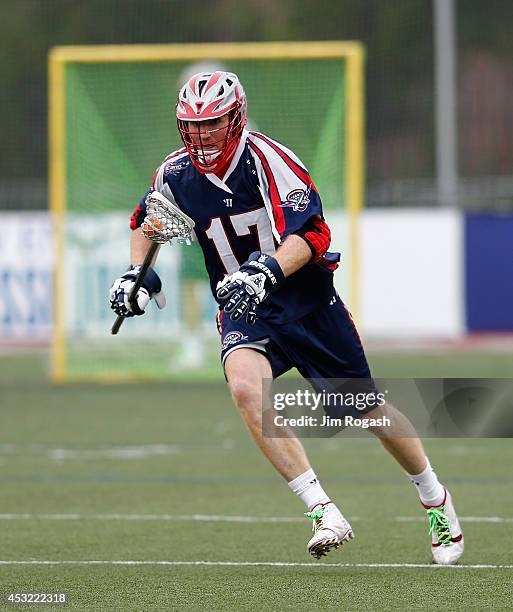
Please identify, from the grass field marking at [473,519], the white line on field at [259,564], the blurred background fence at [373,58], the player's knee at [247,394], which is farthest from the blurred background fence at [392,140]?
the player's knee at [247,394]

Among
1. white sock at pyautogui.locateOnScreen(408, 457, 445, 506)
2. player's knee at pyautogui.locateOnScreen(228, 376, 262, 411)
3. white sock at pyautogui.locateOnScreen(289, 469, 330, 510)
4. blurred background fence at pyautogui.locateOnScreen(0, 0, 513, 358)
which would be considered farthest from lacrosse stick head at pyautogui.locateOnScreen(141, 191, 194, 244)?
blurred background fence at pyautogui.locateOnScreen(0, 0, 513, 358)

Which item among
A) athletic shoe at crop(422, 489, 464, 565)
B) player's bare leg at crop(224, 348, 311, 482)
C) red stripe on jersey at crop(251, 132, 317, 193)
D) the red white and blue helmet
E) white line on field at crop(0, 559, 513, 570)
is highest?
the red white and blue helmet

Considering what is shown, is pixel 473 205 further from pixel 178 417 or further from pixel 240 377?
Result: pixel 240 377

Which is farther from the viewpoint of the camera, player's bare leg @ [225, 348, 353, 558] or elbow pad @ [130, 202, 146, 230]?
elbow pad @ [130, 202, 146, 230]

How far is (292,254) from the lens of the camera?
5.42 meters

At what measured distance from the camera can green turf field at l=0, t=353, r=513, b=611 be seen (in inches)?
203

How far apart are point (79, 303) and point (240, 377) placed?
29.6 feet

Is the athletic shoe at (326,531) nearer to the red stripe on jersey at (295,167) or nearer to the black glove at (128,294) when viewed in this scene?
the black glove at (128,294)

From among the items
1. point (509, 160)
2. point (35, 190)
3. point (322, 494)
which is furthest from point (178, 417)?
point (509, 160)

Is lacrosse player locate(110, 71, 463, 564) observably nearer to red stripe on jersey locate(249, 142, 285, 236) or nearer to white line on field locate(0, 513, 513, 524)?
red stripe on jersey locate(249, 142, 285, 236)

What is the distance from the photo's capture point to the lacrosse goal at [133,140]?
538 inches

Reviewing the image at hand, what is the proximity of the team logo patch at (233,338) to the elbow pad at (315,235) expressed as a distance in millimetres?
392

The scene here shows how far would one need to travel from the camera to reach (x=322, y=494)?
17.7ft

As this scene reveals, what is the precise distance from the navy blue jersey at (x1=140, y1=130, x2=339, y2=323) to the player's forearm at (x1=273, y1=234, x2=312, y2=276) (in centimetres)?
14
